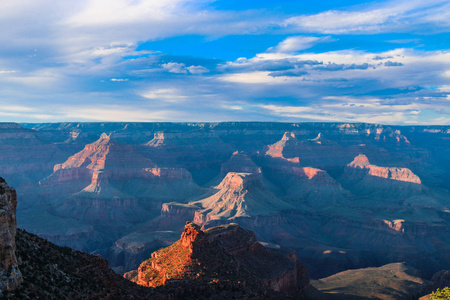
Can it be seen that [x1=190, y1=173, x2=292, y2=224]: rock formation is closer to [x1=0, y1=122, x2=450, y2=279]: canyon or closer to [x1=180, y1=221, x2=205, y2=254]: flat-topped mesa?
[x1=0, y1=122, x2=450, y2=279]: canyon

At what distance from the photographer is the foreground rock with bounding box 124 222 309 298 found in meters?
42.8

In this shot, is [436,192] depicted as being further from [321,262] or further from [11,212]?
[11,212]

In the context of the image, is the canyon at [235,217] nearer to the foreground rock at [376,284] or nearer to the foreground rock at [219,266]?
the foreground rock at [376,284]

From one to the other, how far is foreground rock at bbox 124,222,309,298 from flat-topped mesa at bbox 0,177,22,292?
18.9m

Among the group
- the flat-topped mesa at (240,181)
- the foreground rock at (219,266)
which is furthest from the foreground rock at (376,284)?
the flat-topped mesa at (240,181)

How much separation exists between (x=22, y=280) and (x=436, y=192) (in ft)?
681

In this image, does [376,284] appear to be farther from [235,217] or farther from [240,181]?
[240,181]

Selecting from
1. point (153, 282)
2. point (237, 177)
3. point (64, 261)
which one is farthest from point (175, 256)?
point (237, 177)

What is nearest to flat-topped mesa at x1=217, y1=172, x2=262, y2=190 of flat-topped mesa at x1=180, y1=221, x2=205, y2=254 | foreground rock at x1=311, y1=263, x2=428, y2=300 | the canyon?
the canyon

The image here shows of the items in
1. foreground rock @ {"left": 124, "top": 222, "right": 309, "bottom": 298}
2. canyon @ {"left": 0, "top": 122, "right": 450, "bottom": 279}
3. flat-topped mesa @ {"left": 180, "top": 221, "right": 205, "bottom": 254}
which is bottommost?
canyon @ {"left": 0, "top": 122, "right": 450, "bottom": 279}

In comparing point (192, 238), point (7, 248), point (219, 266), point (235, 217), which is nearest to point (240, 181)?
point (235, 217)

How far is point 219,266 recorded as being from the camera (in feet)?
153

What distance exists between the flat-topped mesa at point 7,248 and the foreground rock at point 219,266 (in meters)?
18.9

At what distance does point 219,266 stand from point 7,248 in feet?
89.9
